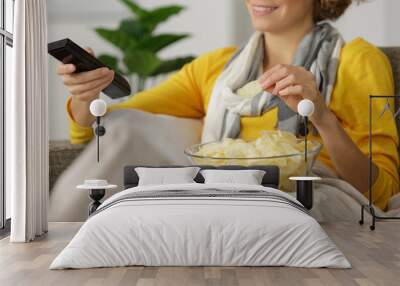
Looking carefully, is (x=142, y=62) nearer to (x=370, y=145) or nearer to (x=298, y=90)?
(x=298, y=90)

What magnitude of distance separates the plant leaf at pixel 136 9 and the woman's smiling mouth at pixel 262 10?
1.36 m

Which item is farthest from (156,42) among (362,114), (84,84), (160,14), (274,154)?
(362,114)

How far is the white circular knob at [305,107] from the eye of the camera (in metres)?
4.81

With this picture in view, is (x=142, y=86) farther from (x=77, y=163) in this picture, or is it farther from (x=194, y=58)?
(x=77, y=163)

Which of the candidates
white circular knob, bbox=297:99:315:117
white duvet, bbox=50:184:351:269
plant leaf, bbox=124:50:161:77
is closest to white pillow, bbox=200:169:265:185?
white circular knob, bbox=297:99:315:117

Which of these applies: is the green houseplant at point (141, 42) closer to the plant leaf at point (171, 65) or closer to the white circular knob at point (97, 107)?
the plant leaf at point (171, 65)

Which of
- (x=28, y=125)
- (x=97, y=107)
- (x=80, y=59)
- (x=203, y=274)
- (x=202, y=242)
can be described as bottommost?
(x=203, y=274)

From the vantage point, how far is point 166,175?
4.78m

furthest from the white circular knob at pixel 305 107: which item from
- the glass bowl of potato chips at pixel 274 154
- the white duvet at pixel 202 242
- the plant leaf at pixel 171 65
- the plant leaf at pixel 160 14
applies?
the plant leaf at pixel 160 14

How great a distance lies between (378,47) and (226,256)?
280 cm

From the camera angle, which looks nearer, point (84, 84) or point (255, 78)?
point (84, 84)

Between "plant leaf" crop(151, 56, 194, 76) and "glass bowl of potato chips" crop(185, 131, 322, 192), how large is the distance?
140 cm

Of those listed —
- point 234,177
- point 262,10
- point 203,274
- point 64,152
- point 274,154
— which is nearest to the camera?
point 203,274

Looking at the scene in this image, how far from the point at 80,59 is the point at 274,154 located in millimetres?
1562
